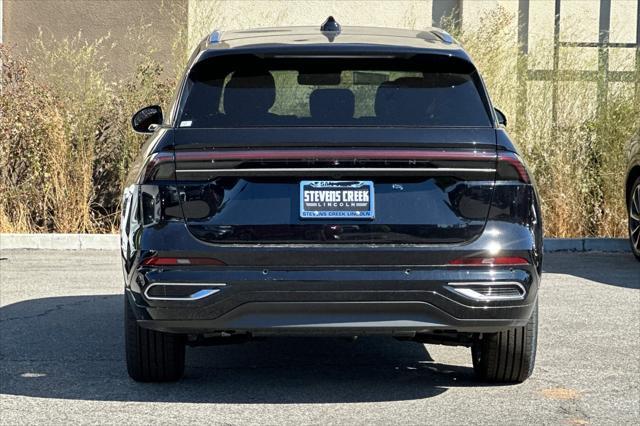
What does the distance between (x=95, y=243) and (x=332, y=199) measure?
775 centimetres

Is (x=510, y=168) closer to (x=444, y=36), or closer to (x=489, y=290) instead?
(x=489, y=290)

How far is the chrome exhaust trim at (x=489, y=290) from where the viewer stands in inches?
230

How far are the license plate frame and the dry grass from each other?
8.32 metres

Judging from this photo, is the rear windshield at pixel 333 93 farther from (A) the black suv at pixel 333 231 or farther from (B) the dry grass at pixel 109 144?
(B) the dry grass at pixel 109 144

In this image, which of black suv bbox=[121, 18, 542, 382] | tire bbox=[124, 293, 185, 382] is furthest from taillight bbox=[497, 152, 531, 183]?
tire bbox=[124, 293, 185, 382]

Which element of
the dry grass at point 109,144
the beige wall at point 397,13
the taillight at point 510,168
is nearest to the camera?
the taillight at point 510,168

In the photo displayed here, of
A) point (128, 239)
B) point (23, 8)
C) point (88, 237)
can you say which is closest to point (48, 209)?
point (88, 237)

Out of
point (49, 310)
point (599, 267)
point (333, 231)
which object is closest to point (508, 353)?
point (333, 231)

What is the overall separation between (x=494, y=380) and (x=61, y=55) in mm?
9157

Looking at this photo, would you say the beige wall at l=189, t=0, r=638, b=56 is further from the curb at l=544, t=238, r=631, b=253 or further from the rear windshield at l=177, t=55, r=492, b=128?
the rear windshield at l=177, t=55, r=492, b=128

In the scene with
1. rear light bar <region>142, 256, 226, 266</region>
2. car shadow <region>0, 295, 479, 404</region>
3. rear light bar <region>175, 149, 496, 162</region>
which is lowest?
car shadow <region>0, 295, 479, 404</region>

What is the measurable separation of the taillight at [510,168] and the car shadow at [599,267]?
5.03 meters

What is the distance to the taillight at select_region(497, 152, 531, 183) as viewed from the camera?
5.92 meters

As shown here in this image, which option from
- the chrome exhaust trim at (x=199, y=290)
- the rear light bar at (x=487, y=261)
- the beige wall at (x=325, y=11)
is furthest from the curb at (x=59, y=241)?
the rear light bar at (x=487, y=261)
